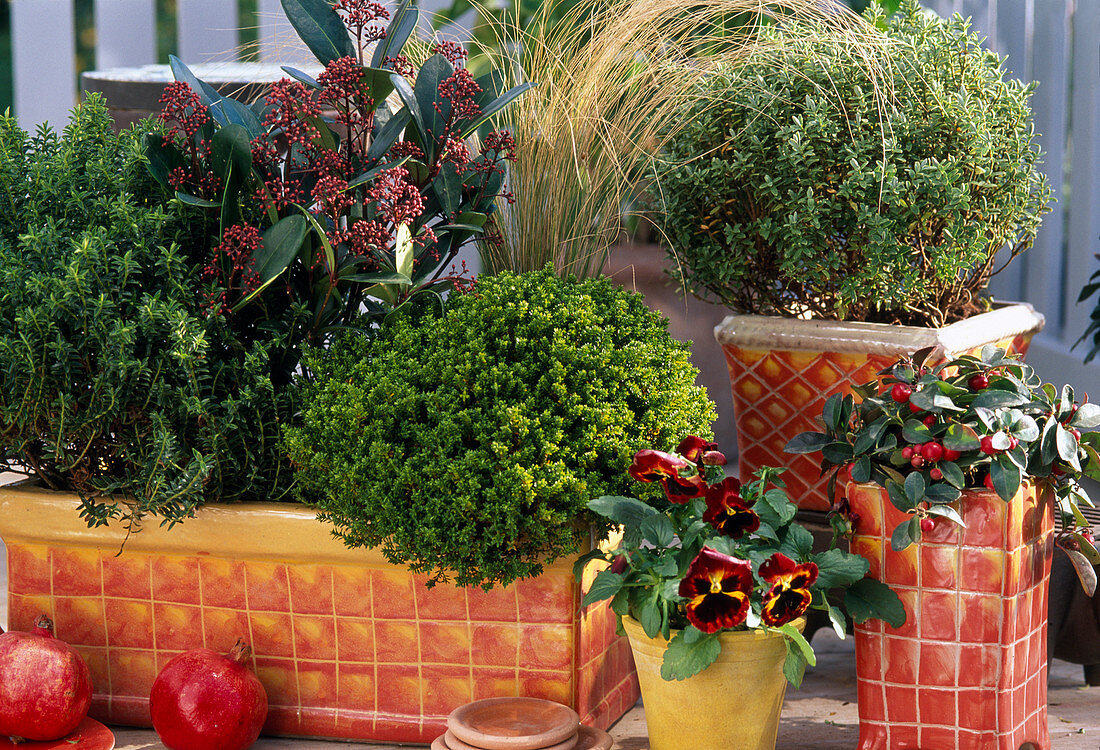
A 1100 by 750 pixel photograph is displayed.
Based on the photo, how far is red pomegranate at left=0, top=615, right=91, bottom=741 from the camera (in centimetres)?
156

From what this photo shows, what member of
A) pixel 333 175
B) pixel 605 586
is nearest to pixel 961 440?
pixel 605 586

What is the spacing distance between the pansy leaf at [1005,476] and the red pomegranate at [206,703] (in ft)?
3.49

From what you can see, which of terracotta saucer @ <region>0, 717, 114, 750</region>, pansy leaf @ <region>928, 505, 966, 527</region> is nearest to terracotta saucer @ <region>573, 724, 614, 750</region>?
pansy leaf @ <region>928, 505, 966, 527</region>

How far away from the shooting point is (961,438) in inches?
54.4

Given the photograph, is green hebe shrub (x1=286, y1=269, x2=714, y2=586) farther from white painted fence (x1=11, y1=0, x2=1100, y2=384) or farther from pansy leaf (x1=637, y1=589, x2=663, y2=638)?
white painted fence (x1=11, y1=0, x2=1100, y2=384)

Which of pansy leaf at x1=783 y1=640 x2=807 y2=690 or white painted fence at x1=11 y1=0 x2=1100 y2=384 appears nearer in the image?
pansy leaf at x1=783 y1=640 x2=807 y2=690

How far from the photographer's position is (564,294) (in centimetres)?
166

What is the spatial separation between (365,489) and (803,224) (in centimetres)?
85

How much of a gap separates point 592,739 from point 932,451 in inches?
24.0

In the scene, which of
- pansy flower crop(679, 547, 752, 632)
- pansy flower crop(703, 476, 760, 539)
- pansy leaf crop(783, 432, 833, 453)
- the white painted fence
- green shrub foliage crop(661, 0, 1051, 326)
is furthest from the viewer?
the white painted fence

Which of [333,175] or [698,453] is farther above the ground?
[333,175]

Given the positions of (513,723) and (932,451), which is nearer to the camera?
(932,451)

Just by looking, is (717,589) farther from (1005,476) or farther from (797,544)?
(1005,476)

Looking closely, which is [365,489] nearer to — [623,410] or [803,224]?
[623,410]
